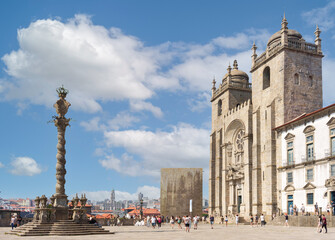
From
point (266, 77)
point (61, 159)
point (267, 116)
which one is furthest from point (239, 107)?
point (61, 159)

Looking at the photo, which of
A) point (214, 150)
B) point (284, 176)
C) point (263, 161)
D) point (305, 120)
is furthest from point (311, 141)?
point (214, 150)

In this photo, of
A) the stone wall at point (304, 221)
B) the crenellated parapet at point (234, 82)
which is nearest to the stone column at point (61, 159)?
the stone wall at point (304, 221)

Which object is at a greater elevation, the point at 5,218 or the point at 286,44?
the point at 286,44

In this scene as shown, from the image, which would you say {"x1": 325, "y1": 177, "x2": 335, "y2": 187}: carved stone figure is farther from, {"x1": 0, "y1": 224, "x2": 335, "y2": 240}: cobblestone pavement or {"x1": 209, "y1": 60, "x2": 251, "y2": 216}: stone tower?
{"x1": 209, "y1": 60, "x2": 251, "y2": 216}: stone tower

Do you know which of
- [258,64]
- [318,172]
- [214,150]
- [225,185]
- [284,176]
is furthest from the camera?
[214,150]

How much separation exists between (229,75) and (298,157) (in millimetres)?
20961

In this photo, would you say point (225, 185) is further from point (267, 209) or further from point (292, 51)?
point (292, 51)

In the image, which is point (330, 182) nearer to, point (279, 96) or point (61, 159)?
point (279, 96)

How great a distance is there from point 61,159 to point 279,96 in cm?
2456

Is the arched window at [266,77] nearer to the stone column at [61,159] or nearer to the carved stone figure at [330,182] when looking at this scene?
the carved stone figure at [330,182]

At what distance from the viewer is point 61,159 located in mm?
29719

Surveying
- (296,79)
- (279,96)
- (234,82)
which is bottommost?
(279,96)

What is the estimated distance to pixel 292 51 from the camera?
44.0 metres

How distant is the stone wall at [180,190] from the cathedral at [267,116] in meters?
5.92
